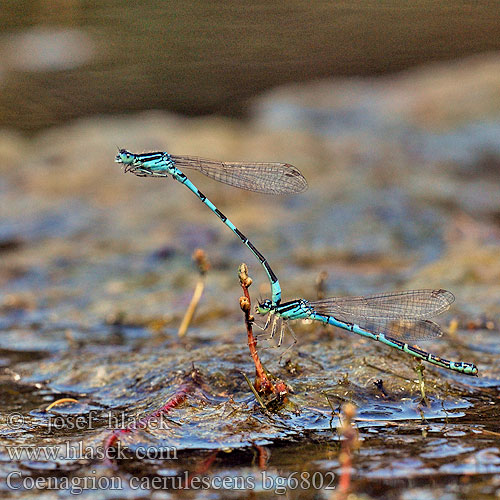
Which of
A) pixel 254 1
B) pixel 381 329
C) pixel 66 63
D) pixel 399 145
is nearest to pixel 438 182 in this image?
pixel 399 145

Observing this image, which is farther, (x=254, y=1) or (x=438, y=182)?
(x=254, y=1)

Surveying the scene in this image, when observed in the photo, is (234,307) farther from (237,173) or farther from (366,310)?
(366,310)

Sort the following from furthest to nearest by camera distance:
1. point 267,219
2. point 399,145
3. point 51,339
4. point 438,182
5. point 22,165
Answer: point 399,145 < point 22,165 < point 438,182 < point 267,219 < point 51,339

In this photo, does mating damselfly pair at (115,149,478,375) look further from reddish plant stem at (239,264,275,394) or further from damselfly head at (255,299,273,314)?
reddish plant stem at (239,264,275,394)

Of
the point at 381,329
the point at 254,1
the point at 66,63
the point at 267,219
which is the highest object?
the point at 254,1

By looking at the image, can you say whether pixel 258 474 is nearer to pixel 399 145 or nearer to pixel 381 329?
pixel 381 329
